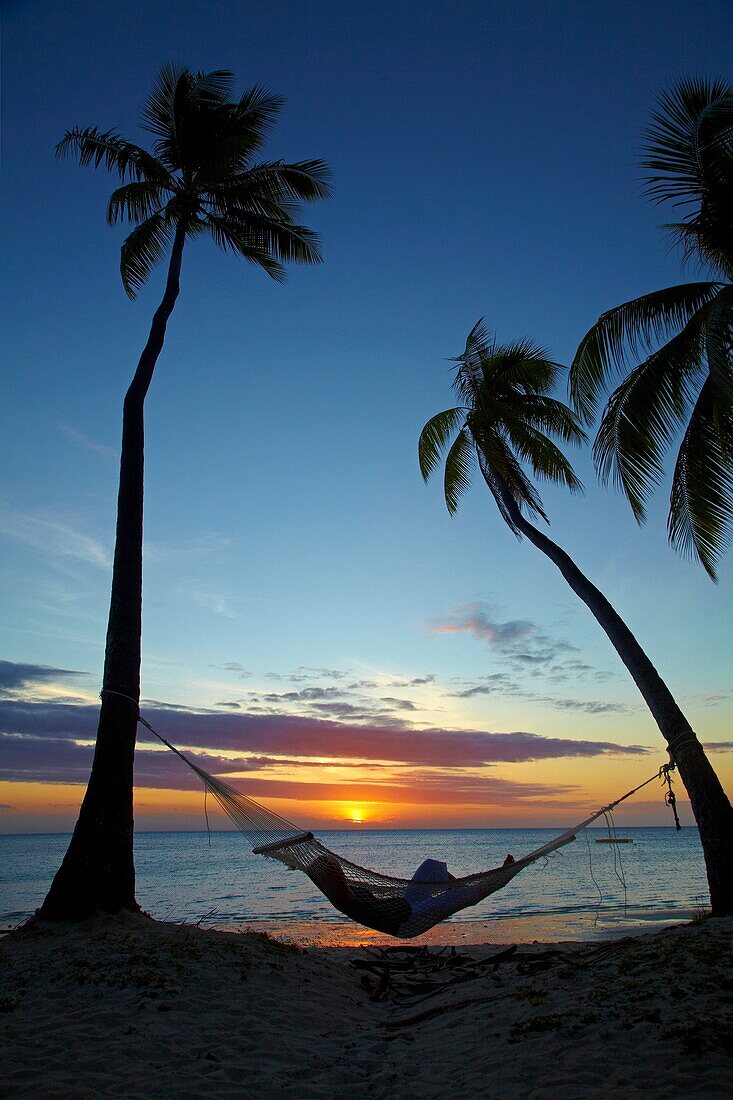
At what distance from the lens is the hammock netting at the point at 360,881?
5.17 meters

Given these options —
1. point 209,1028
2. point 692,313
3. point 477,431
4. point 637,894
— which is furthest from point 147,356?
point 637,894

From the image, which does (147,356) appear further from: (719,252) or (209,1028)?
(209,1028)

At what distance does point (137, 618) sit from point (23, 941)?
2.54m

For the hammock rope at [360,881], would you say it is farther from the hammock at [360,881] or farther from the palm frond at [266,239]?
the palm frond at [266,239]

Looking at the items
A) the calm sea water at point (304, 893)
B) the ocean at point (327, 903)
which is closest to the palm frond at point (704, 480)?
the ocean at point (327, 903)

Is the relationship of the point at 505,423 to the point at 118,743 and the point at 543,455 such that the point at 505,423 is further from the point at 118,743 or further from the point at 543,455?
the point at 118,743

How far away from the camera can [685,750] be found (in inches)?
214

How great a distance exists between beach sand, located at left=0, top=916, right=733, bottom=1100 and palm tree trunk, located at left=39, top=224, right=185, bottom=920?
264mm

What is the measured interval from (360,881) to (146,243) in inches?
285

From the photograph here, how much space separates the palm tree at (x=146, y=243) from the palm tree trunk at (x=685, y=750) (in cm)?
423

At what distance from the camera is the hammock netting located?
517 centimetres

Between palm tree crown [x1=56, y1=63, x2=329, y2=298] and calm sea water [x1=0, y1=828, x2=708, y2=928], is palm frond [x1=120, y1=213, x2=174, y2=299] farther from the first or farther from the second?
calm sea water [x1=0, y1=828, x2=708, y2=928]

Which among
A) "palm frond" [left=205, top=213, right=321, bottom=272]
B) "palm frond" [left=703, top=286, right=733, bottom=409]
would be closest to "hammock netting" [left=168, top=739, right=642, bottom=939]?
"palm frond" [left=703, top=286, right=733, bottom=409]

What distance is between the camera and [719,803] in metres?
5.17
